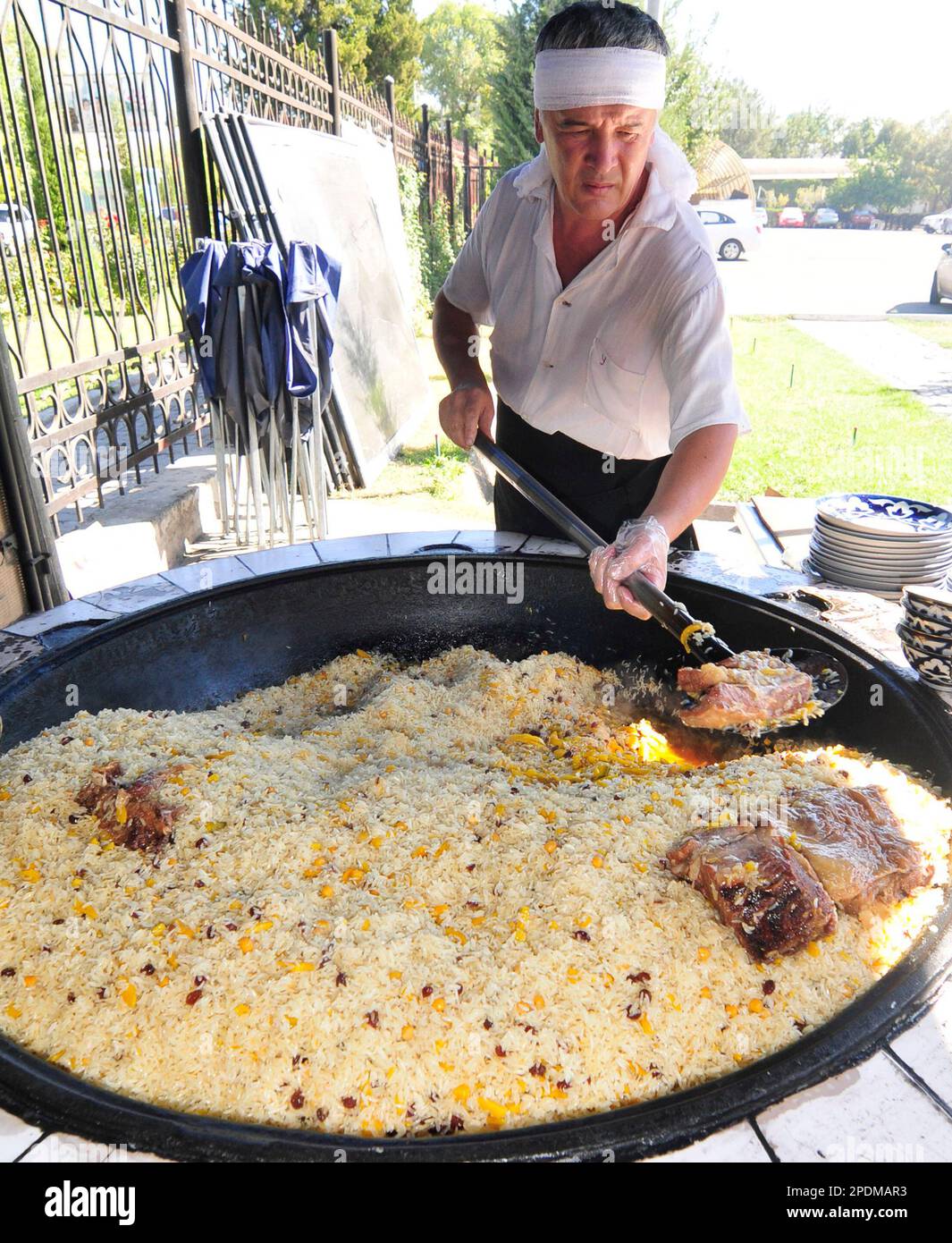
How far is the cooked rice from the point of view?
99cm

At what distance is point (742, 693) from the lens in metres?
1.50

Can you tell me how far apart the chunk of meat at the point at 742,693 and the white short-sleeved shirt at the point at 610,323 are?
20.3 inches

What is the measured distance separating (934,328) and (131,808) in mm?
12194

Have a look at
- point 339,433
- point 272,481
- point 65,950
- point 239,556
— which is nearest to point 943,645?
point 65,950

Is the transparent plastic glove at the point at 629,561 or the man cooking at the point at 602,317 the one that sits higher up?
the man cooking at the point at 602,317

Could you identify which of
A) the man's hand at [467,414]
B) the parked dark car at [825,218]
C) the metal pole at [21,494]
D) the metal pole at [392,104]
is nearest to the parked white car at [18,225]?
the metal pole at [21,494]

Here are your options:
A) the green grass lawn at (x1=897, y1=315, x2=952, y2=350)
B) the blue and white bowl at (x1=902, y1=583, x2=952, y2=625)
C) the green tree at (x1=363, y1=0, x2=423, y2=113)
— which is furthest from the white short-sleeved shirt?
the green tree at (x1=363, y1=0, x2=423, y2=113)

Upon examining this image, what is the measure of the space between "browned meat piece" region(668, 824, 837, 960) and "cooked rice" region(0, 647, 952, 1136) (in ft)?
0.09

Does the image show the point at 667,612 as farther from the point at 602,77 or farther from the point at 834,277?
the point at 834,277

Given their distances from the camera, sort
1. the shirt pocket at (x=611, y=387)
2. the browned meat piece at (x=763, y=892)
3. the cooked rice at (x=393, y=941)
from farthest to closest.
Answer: the shirt pocket at (x=611, y=387) → the browned meat piece at (x=763, y=892) → the cooked rice at (x=393, y=941)

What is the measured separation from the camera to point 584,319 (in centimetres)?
205

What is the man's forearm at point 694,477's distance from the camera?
1688 mm

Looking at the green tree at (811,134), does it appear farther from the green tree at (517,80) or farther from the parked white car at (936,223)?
the green tree at (517,80)

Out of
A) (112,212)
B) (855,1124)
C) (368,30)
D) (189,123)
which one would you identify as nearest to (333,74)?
(189,123)
